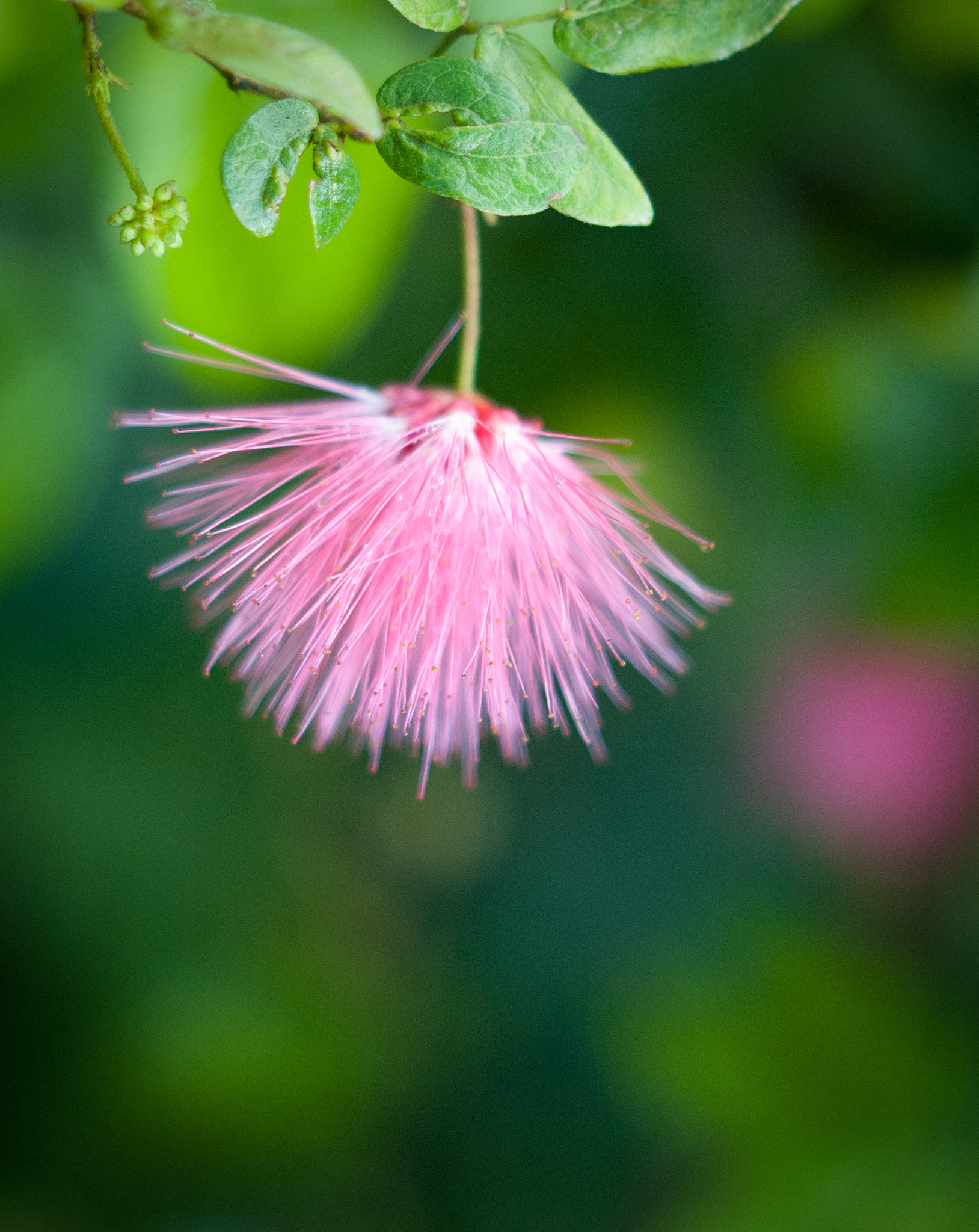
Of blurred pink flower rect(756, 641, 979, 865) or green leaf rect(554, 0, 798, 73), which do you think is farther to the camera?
blurred pink flower rect(756, 641, 979, 865)

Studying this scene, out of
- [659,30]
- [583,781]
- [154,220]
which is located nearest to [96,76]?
[154,220]

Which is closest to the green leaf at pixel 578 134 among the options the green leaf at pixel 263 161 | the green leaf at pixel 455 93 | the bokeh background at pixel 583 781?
the green leaf at pixel 455 93

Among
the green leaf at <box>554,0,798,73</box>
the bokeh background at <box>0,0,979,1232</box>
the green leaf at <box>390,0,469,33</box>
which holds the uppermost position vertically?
the green leaf at <box>554,0,798,73</box>

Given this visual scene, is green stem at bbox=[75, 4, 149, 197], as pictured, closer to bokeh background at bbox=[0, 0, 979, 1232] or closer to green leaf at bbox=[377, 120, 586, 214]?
green leaf at bbox=[377, 120, 586, 214]

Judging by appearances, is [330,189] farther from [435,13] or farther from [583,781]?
[583,781]

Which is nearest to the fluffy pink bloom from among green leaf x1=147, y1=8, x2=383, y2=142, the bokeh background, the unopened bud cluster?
the unopened bud cluster

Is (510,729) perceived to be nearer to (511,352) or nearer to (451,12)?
(451,12)
